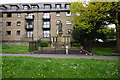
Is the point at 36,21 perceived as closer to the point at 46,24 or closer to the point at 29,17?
the point at 29,17

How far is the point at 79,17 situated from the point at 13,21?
15323mm

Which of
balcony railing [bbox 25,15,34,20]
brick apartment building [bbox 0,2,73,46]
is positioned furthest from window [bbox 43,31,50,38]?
balcony railing [bbox 25,15,34,20]

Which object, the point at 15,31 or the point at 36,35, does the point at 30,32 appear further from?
the point at 15,31

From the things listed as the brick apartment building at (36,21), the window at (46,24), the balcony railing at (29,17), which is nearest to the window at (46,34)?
the brick apartment building at (36,21)

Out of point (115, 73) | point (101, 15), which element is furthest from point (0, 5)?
point (101, 15)

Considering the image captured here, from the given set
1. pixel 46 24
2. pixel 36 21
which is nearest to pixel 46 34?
pixel 46 24

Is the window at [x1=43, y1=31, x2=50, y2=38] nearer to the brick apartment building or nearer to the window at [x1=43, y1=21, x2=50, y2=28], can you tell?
the brick apartment building

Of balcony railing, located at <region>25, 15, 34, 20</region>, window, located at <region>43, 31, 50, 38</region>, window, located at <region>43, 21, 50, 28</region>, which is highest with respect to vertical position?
balcony railing, located at <region>25, 15, 34, 20</region>

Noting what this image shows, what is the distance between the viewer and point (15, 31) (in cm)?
1738

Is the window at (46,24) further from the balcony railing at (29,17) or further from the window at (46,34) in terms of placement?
the balcony railing at (29,17)

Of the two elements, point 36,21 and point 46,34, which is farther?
point 36,21

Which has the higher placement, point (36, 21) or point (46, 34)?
point (36, 21)

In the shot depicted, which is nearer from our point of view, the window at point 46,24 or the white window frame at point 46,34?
the white window frame at point 46,34

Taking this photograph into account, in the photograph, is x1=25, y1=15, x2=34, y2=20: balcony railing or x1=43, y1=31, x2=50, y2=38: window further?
x1=25, y1=15, x2=34, y2=20: balcony railing
